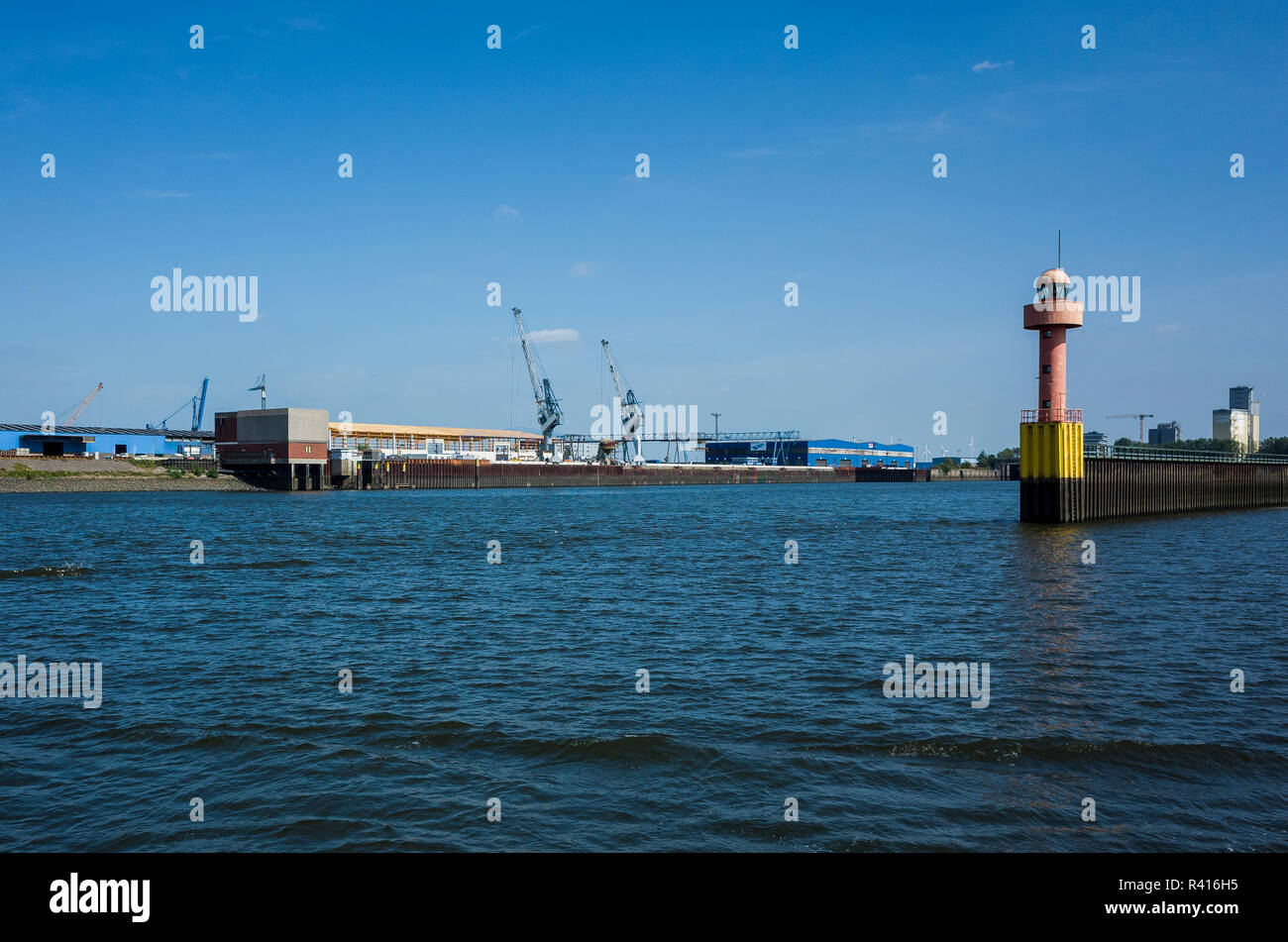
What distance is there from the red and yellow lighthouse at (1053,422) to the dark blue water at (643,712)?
18.5 m

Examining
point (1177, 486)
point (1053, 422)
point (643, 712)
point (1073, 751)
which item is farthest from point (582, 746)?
point (1177, 486)

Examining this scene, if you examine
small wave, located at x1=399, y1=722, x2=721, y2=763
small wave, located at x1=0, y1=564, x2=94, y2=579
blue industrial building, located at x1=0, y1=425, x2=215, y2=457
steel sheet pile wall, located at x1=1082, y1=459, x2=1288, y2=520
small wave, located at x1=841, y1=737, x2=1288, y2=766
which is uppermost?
blue industrial building, located at x1=0, y1=425, x2=215, y2=457

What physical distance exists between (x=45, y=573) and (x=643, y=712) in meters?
26.6

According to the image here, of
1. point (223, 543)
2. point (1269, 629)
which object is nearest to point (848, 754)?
point (1269, 629)

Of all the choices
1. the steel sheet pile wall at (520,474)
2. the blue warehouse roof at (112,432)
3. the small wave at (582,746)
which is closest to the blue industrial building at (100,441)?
the blue warehouse roof at (112,432)

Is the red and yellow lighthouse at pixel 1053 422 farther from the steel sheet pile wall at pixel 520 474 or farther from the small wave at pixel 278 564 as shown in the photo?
the steel sheet pile wall at pixel 520 474

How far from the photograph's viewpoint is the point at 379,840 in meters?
8.70

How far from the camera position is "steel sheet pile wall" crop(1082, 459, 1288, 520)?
177ft

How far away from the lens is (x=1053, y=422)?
48.1 m

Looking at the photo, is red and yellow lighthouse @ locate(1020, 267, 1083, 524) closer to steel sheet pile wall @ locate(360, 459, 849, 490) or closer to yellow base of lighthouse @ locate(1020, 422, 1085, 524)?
yellow base of lighthouse @ locate(1020, 422, 1085, 524)

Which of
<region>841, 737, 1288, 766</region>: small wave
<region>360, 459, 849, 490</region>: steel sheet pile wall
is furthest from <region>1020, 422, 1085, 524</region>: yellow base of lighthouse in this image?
<region>360, 459, 849, 490</region>: steel sheet pile wall

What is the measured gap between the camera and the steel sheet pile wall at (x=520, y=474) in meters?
131
